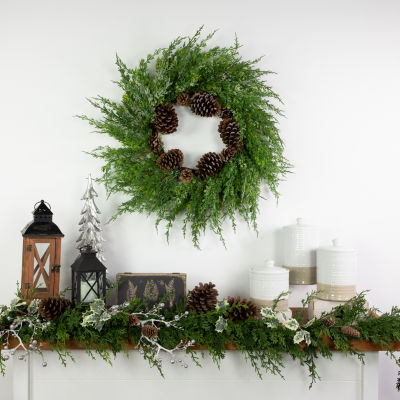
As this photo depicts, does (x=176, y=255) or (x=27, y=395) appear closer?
(x=27, y=395)

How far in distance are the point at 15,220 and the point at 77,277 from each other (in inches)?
14.8

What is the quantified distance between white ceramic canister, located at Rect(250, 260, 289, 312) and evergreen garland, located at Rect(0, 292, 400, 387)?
0.08 m

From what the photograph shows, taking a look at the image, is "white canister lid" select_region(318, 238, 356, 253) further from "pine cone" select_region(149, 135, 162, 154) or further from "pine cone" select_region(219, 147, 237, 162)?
"pine cone" select_region(149, 135, 162, 154)

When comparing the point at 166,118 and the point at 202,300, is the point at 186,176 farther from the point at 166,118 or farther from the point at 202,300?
the point at 202,300

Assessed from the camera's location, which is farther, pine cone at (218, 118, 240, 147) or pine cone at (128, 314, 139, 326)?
pine cone at (218, 118, 240, 147)

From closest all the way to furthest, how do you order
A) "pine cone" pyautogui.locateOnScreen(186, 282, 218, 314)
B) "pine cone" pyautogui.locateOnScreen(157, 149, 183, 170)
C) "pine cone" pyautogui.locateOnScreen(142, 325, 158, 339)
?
"pine cone" pyautogui.locateOnScreen(142, 325, 158, 339)
"pine cone" pyautogui.locateOnScreen(186, 282, 218, 314)
"pine cone" pyautogui.locateOnScreen(157, 149, 183, 170)

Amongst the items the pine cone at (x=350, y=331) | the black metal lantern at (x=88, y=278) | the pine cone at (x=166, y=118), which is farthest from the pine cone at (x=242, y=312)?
the pine cone at (x=166, y=118)

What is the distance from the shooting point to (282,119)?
1.54 meters

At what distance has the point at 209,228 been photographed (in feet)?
5.00

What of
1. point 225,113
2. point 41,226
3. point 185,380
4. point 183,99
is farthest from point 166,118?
point 185,380

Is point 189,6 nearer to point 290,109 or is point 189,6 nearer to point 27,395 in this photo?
point 290,109

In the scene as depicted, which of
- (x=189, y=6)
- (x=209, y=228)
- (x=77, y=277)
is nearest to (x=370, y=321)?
(x=209, y=228)

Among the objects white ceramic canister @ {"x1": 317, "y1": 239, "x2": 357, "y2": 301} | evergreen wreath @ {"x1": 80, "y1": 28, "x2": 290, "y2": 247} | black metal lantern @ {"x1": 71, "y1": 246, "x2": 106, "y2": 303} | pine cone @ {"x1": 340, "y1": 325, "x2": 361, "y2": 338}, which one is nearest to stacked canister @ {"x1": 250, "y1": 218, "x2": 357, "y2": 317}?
white ceramic canister @ {"x1": 317, "y1": 239, "x2": 357, "y2": 301}

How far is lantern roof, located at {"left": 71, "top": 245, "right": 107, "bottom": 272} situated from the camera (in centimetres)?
134
